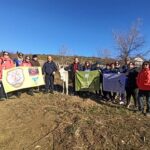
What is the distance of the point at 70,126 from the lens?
1066cm

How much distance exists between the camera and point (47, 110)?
12438 mm

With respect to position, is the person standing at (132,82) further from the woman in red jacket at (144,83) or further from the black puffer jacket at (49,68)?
the black puffer jacket at (49,68)

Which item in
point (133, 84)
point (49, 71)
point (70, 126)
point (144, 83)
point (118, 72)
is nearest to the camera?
point (70, 126)

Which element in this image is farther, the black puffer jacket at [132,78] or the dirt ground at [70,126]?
the black puffer jacket at [132,78]

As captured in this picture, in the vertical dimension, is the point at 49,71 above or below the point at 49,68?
below

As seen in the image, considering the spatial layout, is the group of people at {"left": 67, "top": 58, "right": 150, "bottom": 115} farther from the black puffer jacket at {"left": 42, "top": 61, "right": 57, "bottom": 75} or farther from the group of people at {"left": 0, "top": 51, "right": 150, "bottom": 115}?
the black puffer jacket at {"left": 42, "top": 61, "right": 57, "bottom": 75}

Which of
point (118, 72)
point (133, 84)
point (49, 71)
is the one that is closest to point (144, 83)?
point (133, 84)

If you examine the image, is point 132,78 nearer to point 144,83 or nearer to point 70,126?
point 144,83

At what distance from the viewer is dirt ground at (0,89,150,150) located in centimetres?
963

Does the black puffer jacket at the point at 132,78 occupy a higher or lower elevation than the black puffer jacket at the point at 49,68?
lower

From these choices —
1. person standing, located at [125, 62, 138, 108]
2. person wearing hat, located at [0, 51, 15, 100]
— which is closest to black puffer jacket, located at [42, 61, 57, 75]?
person wearing hat, located at [0, 51, 15, 100]

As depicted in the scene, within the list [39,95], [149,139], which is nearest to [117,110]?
[149,139]

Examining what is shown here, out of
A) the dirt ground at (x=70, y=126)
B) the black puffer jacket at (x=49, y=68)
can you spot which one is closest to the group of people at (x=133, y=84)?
the dirt ground at (x=70, y=126)

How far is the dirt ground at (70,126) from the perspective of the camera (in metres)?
9.63
